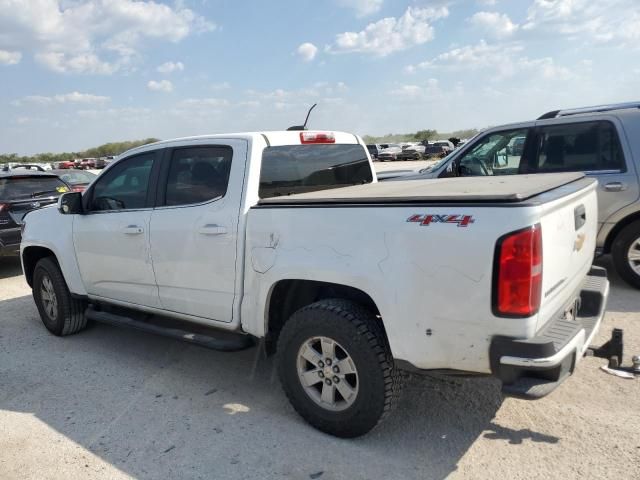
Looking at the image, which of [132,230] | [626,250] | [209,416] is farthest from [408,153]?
[209,416]

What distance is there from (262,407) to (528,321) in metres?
2.00

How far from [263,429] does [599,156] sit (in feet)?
15.7

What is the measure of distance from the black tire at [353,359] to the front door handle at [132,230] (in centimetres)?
159

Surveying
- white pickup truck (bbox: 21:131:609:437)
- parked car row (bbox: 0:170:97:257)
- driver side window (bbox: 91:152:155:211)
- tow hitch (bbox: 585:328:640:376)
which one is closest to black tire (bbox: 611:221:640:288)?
white pickup truck (bbox: 21:131:609:437)

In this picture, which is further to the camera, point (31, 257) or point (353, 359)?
point (31, 257)

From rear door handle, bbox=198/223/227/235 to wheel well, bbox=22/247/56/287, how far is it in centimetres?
255

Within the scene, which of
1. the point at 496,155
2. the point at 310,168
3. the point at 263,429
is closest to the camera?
the point at 263,429

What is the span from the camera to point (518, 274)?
2.44 metres

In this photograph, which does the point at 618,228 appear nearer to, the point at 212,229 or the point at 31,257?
the point at 212,229

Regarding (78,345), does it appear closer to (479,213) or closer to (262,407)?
(262,407)

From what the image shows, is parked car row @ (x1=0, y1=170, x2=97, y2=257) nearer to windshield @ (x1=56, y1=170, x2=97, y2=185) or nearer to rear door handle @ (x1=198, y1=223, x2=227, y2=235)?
windshield @ (x1=56, y1=170, x2=97, y2=185)

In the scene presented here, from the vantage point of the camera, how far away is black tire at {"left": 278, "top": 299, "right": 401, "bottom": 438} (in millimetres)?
2945

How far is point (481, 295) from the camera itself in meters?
2.52

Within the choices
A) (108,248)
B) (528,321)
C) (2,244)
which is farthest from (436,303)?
(2,244)
